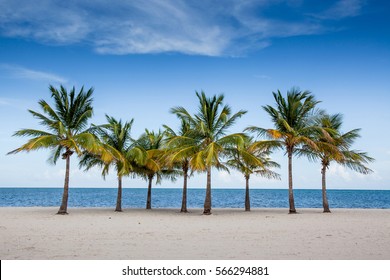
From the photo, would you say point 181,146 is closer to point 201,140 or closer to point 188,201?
point 201,140

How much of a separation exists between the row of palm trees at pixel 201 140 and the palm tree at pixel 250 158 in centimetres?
7

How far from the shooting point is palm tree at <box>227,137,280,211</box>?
73.1ft

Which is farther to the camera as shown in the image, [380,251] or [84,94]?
[84,94]

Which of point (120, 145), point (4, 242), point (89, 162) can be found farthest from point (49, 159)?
point (4, 242)

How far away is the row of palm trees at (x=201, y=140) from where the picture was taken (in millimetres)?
21297

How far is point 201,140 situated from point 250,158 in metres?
3.36

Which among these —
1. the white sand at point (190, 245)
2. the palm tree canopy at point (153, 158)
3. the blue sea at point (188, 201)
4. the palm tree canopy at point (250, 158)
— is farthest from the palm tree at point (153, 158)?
the blue sea at point (188, 201)

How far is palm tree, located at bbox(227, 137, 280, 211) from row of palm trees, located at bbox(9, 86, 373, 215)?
7 centimetres

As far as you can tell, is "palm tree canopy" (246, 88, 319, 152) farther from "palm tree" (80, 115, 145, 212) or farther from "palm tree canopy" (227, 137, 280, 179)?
"palm tree" (80, 115, 145, 212)

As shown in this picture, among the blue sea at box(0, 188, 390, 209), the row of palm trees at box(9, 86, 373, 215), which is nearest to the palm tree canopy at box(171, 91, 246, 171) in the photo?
the row of palm trees at box(9, 86, 373, 215)

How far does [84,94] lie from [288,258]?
1808 centimetres
